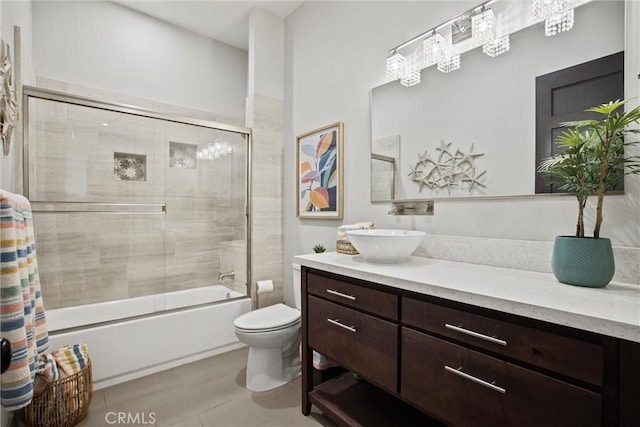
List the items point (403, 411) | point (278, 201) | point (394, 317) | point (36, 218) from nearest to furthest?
point (394, 317), point (403, 411), point (36, 218), point (278, 201)

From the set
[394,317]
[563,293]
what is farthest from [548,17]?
[394,317]

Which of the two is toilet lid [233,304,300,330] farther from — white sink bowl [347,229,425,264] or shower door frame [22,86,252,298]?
white sink bowl [347,229,425,264]

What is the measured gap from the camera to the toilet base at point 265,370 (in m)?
1.94

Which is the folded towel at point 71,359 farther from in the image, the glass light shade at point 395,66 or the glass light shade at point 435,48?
the glass light shade at point 435,48

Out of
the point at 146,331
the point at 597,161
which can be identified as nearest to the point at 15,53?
the point at 146,331

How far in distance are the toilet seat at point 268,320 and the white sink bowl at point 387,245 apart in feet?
2.74

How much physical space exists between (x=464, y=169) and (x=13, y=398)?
1.99 metres

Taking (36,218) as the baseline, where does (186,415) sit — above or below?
below

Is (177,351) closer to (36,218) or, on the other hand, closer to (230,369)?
(230,369)

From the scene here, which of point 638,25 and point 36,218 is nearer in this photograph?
point 638,25

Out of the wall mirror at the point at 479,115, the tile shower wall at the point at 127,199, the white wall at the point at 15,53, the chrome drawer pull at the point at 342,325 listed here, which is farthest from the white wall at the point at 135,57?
the chrome drawer pull at the point at 342,325

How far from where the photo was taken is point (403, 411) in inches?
60.2

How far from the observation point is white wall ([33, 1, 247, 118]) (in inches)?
92.4

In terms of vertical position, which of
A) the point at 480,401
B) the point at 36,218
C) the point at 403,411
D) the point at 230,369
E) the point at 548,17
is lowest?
the point at 230,369
